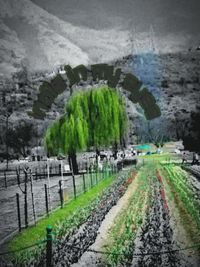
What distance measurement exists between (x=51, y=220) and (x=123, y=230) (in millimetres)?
1483

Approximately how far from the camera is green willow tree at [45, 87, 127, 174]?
11.4m

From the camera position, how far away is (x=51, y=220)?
7004mm

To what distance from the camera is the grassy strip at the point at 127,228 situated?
5.39 meters

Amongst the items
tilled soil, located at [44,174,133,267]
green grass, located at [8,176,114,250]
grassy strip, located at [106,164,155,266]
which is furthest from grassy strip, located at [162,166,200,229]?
green grass, located at [8,176,114,250]

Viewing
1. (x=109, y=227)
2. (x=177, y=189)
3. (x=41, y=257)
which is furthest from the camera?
(x=177, y=189)

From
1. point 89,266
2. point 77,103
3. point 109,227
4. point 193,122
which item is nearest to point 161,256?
point 89,266

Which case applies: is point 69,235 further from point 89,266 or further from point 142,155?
point 142,155

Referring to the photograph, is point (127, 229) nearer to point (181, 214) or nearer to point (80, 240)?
point (80, 240)

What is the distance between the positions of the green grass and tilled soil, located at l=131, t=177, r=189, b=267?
1591 mm

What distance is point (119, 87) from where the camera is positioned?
9.03 metres

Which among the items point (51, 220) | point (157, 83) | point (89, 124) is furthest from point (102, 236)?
point (89, 124)

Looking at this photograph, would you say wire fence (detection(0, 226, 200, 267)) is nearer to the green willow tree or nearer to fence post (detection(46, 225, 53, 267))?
fence post (detection(46, 225, 53, 267))

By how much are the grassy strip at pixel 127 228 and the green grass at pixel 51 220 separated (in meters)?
0.94

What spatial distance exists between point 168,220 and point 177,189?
296 centimetres
